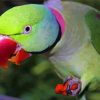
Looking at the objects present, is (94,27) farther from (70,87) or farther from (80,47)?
(70,87)

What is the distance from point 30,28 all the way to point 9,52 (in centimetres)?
10

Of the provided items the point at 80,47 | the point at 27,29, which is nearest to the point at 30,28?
the point at 27,29

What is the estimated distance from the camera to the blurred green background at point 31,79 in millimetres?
2269

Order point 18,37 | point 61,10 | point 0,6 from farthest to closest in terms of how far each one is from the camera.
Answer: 1. point 0,6
2. point 61,10
3. point 18,37

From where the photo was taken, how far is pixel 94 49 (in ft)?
4.72

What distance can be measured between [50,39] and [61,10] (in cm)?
13

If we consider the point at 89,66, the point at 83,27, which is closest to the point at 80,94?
the point at 89,66

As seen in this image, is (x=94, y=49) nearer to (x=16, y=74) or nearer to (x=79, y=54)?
(x=79, y=54)

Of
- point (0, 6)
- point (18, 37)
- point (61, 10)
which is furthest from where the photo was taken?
point (0, 6)

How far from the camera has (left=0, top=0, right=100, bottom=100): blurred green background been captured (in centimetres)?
227

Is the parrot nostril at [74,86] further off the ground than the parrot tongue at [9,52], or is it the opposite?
the parrot tongue at [9,52]

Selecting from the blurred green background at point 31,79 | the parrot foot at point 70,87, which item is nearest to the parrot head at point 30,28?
the parrot foot at point 70,87

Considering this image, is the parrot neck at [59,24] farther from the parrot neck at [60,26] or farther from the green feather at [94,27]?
the green feather at [94,27]

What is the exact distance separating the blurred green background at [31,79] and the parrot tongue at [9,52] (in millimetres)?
879
